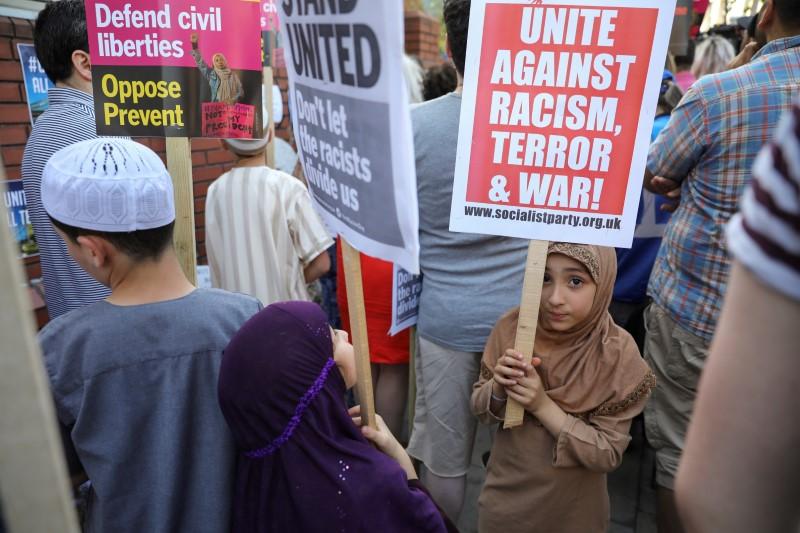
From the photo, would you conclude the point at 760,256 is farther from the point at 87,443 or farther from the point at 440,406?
the point at 440,406

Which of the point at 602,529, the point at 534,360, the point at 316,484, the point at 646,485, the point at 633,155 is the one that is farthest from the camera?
the point at 646,485

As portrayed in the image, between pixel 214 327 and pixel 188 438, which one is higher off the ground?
pixel 214 327

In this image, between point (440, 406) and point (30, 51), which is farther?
point (30, 51)

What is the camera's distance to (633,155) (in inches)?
64.8

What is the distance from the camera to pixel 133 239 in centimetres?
140

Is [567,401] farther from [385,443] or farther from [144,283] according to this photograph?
[144,283]

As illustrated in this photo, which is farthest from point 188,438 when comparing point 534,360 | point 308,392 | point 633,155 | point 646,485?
point 646,485

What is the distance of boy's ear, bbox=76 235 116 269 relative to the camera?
1379mm

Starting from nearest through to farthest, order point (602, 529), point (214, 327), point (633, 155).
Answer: point (214, 327) < point (633, 155) < point (602, 529)

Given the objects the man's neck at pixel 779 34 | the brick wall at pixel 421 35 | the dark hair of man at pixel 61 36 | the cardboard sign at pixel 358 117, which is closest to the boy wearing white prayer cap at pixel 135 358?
the cardboard sign at pixel 358 117

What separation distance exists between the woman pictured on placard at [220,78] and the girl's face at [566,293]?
128 centimetres

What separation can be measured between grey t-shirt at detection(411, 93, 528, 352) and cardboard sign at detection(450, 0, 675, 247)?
0.50 metres

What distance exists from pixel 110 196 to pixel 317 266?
5.15 feet

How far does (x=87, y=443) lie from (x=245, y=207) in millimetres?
1550
